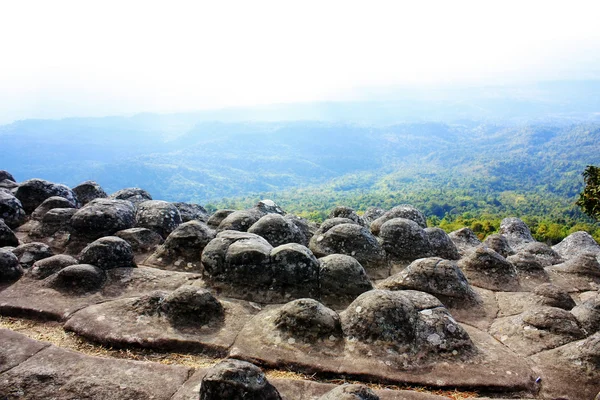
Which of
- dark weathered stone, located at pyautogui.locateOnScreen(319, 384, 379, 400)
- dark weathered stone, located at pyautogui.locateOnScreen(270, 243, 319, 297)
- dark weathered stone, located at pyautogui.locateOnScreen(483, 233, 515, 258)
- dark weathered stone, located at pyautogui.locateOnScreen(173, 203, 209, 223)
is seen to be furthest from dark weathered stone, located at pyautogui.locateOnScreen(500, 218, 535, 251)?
dark weathered stone, located at pyautogui.locateOnScreen(319, 384, 379, 400)

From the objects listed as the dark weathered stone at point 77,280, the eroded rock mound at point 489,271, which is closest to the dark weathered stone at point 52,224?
the dark weathered stone at point 77,280

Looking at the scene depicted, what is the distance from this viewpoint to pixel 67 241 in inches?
369

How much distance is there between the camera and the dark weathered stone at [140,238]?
9.00 meters

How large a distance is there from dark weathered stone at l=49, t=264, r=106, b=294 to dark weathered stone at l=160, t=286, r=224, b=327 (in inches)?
65.2

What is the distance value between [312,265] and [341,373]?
227 centimetres

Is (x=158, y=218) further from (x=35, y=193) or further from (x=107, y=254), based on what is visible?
(x=35, y=193)

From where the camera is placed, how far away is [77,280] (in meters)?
7.09

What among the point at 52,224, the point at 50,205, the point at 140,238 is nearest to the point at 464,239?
the point at 140,238

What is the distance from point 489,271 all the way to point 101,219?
7865 mm

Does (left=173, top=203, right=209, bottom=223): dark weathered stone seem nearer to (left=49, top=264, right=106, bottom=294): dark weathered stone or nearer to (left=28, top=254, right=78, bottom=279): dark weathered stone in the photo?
(left=28, top=254, right=78, bottom=279): dark weathered stone

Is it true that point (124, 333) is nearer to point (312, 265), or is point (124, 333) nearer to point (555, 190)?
point (312, 265)

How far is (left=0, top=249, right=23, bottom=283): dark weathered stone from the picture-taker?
729 cm

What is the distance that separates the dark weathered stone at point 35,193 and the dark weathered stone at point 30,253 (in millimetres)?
3643

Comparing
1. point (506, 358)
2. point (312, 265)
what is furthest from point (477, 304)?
point (312, 265)
